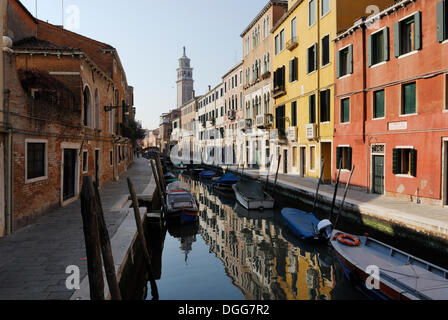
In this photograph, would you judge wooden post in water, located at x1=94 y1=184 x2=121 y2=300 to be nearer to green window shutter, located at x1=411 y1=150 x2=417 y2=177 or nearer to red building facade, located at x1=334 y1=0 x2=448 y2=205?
red building facade, located at x1=334 y1=0 x2=448 y2=205

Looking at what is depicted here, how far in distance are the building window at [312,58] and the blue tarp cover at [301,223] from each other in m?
9.58

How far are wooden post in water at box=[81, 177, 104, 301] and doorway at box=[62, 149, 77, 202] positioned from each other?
8038mm

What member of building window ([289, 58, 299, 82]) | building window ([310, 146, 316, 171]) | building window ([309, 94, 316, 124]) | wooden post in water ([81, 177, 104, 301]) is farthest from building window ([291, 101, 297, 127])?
wooden post in water ([81, 177, 104, 301])

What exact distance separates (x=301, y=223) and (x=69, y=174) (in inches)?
328

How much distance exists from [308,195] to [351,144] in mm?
3121

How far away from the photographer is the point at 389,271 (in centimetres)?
610

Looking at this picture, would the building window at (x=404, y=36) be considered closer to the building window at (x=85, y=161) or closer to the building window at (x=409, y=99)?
the building window at (x=409, y=99)

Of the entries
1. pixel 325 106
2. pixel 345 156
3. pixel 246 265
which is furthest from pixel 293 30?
pixel 246 265

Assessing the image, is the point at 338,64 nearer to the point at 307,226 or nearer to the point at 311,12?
the point at 311,12

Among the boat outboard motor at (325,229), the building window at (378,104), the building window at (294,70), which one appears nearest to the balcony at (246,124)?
the building window at (294,70)

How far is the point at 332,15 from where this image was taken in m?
16.2
